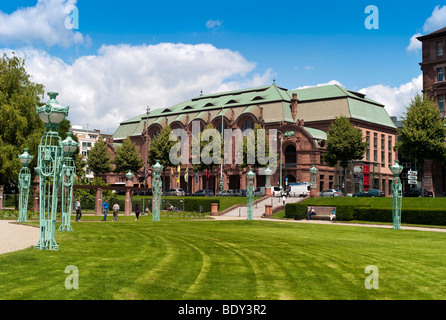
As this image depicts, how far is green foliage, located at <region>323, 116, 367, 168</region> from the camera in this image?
68188 mm

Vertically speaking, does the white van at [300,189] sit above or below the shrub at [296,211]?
above

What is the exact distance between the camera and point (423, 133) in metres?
56.8

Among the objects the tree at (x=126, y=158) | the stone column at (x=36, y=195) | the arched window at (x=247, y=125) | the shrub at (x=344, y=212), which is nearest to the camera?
the shrub at (x=344, y=212)

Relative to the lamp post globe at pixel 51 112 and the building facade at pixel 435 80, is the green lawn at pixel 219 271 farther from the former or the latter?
the building facade at pixel 435 80

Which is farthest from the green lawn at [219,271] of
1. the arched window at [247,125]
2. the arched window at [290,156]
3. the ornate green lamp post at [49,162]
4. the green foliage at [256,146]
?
the arched window at [247,125]

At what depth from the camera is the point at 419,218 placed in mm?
40844

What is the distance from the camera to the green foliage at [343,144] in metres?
68.2

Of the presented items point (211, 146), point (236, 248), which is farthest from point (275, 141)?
point (236, 248)

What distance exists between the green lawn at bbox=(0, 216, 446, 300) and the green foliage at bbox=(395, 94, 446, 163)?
40.3m

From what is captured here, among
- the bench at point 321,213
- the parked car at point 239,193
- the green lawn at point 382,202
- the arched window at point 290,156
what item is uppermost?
the arched window at point 290,156

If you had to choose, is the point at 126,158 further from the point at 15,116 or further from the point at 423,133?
the point at 423,133

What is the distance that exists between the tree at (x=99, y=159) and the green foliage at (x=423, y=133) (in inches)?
2461
